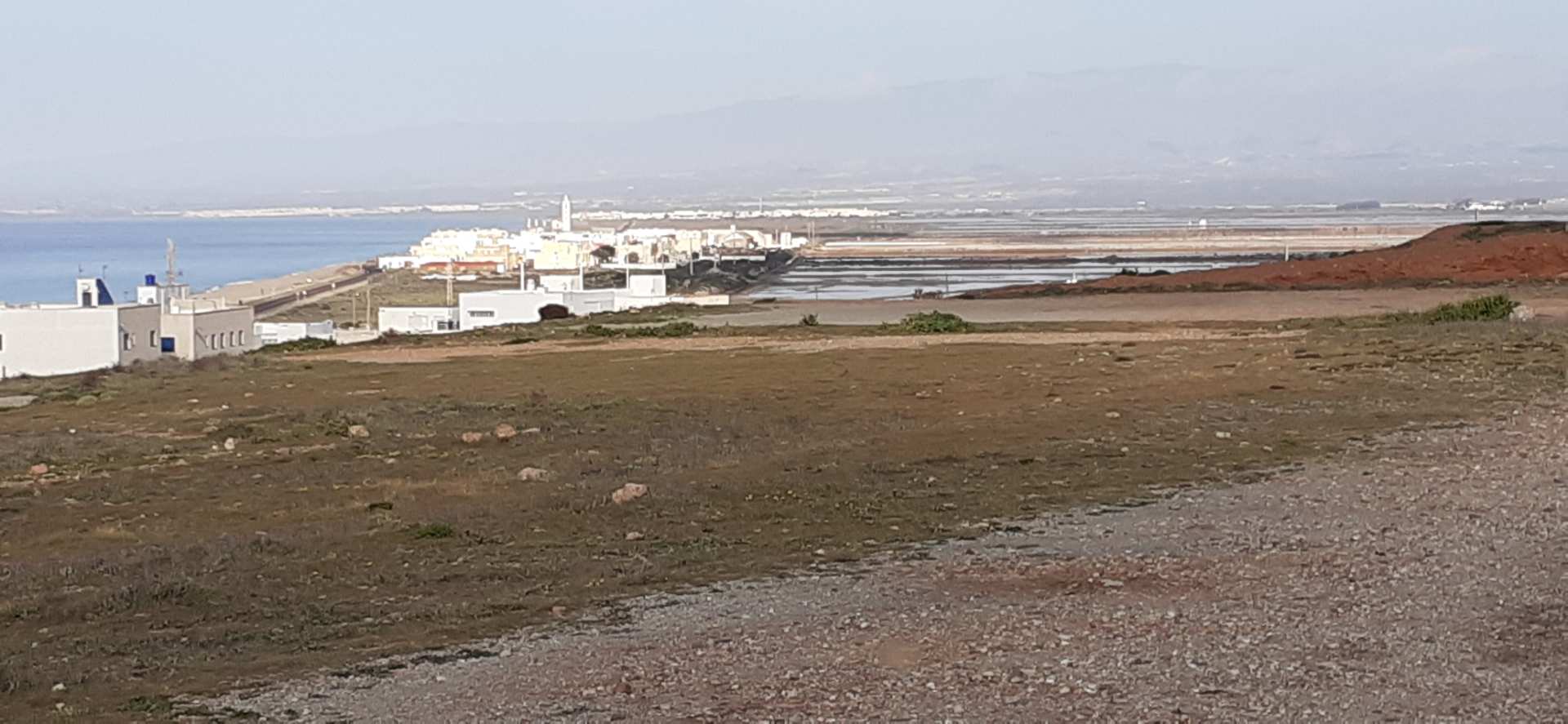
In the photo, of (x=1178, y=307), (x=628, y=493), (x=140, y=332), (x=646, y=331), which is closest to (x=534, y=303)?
(x=140, y=332)

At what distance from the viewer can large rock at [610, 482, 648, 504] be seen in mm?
11180

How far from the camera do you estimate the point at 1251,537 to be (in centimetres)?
918

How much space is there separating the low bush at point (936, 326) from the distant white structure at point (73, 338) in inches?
668

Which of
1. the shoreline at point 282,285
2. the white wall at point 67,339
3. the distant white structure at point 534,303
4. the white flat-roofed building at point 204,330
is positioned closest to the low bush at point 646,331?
the white wall at point 67,339

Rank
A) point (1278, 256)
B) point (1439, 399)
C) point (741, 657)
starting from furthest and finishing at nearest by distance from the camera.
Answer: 1. point (1278, 256)
2. point (1439, 399)
3. point (741, 657)

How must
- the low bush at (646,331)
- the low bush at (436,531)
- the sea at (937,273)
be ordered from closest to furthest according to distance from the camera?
the low bush at (436,531) < the low bush at (646,331) < the sea at (937,273)

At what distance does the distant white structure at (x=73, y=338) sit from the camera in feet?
128

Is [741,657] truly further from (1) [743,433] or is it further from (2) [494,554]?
(1) [743,433]

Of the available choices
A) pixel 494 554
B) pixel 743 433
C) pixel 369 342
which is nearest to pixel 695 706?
pixel 494 554

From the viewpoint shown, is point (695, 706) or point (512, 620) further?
point (512, 620)

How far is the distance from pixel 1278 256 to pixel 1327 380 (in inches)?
2786

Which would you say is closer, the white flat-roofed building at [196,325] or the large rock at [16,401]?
the large rock at [16,401]

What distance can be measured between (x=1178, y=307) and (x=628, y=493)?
23.8m

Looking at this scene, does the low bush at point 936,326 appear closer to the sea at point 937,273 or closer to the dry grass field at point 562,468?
the dry grass field at point 562,468
